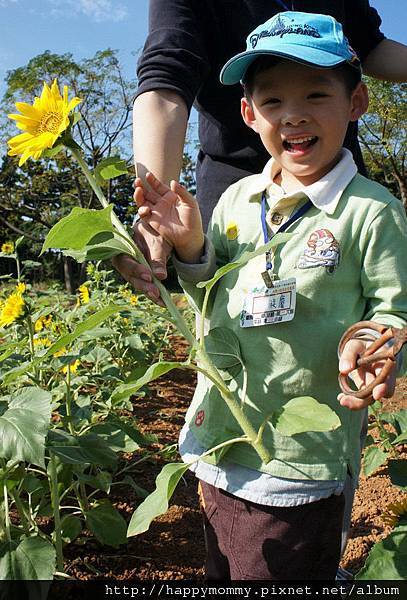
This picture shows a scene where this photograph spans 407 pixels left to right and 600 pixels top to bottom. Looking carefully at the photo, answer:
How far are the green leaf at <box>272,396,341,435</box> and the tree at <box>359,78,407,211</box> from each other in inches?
596

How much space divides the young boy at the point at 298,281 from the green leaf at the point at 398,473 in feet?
0.92

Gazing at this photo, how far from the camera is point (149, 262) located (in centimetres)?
Result: 109

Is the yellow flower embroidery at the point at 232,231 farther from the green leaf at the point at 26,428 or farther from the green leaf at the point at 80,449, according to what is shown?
the green leaf at the point at 80,449

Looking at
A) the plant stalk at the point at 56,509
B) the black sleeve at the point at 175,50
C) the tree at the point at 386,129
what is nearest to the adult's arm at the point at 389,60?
the black sleeve at the point at 175,50

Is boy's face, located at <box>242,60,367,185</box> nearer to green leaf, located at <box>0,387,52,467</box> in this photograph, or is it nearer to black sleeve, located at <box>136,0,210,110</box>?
black sleeve, located at <box>136,0,210,110</box>

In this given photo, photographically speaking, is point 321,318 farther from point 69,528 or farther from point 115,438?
point 69,528

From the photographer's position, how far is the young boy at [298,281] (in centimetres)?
107

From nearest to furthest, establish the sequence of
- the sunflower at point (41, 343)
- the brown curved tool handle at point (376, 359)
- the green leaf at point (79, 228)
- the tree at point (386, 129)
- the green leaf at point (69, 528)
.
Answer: the brown curved tool handle at point (376, 359)
the green leaf at point (79, 228)
the green leaf at point (69, 528)
the sunflower at point (41, 343)
the tree at point (386, 129)

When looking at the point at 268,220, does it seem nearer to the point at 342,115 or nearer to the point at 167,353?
the point at 342,115

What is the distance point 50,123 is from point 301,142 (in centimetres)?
47

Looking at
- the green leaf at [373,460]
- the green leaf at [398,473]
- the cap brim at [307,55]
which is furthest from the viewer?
the green leaf at [373,460]

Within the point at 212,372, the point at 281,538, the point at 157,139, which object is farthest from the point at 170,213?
the point at 281,538

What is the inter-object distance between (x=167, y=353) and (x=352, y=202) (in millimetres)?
3879

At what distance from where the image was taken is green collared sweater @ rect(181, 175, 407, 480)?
106 cm
